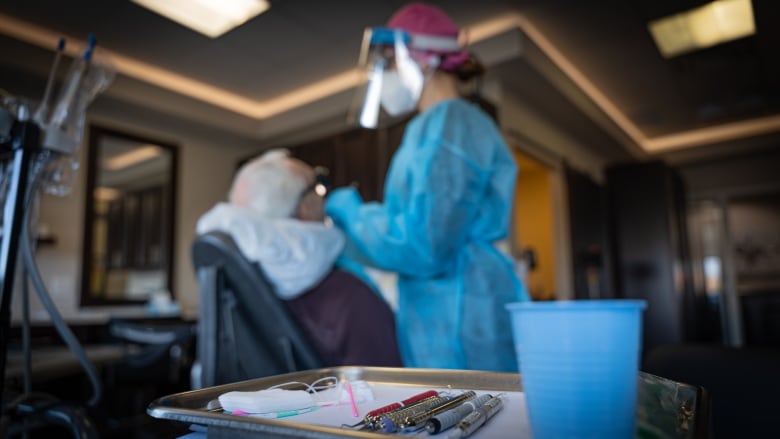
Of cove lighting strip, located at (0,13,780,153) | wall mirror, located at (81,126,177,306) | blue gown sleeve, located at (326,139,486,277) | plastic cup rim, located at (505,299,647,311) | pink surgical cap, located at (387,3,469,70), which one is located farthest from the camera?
wall mirror, located at (81,126,177,306)

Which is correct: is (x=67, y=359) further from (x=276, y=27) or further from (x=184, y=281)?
(x=184, y=281)

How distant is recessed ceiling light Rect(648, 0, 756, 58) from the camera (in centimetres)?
163

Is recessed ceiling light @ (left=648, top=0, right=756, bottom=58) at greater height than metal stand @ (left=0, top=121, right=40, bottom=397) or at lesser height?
greater

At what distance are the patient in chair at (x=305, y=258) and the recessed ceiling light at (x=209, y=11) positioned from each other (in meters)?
1.72

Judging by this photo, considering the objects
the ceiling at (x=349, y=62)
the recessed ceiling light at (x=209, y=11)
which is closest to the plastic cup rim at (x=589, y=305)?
the ceiling at (x=349, y=62)

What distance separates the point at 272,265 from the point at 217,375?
260mm

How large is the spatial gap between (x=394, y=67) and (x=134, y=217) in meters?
3.38

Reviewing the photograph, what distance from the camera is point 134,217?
415cm

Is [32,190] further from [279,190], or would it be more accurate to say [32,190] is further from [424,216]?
[424,216]

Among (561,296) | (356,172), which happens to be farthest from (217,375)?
(561,296)

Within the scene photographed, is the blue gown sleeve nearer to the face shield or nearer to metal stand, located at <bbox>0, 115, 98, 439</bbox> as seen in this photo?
the face shield

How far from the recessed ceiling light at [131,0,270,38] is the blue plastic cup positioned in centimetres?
272

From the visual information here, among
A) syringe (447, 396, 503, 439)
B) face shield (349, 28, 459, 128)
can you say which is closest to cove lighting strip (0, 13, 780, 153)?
face shield (349, 28, 459, 128)

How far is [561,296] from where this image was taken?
4.27 m
